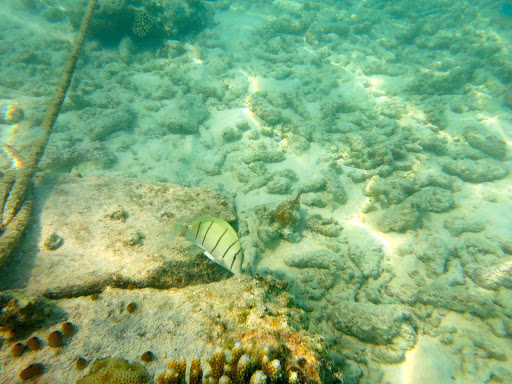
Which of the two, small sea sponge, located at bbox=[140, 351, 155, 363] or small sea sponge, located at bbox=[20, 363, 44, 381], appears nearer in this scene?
small sea sponge, located at bbox=[20, 363, 44, 381]

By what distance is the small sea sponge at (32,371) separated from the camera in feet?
5.24

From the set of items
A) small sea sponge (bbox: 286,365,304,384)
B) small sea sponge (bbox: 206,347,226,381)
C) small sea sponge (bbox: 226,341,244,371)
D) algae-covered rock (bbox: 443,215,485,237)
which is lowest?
small sea sponge (bbox: 206,347,226,381)

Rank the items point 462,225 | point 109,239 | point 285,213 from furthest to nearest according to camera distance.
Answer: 1. point 462,225
2. point 285,213
3. point 109,239

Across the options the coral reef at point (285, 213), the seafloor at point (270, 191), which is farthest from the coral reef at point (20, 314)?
the coral reef at point (285, 213)

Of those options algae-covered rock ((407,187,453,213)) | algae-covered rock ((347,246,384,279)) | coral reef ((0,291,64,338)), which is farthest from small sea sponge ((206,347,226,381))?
algae-covered rock ((407,187,453,213))

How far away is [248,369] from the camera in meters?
1.50

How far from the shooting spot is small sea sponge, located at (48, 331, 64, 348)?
1.80 m

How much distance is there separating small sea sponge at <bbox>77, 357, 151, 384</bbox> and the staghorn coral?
201 millimetres

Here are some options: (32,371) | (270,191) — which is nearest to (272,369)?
(32,371)

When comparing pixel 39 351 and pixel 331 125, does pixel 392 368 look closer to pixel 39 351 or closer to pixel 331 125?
pixel 39 351

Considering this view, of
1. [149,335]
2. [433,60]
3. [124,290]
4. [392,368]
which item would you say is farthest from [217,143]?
[433,60]

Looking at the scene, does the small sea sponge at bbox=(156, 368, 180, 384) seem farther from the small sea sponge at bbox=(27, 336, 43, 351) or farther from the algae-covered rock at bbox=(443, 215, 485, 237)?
the algae-covered rock at bbox=(443, 215, 485, 237)

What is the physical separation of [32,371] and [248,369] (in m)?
1.46

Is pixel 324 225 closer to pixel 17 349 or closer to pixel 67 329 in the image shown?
pixel 67 329
